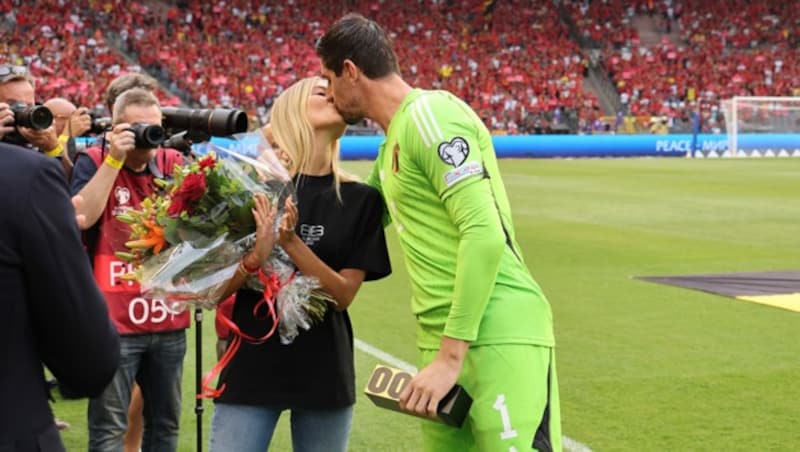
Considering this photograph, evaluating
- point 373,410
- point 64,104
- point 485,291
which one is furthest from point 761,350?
point 485,291

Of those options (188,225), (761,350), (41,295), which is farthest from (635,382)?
(41,295)

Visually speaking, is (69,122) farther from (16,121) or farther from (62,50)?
(62,50)

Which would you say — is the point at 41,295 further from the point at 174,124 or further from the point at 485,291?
the point at 174,124

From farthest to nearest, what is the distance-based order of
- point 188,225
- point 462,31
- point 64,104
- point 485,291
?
1. point 462,31
2. point 64,104
3. point 188,225
4. point 485,291

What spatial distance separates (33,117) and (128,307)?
93 centimetres

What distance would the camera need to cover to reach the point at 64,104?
6746 millimetres

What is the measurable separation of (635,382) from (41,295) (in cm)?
579

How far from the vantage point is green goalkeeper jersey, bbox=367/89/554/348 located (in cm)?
309

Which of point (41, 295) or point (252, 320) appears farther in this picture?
point (252, 320)

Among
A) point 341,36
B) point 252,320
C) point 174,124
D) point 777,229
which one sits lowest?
point 777,229

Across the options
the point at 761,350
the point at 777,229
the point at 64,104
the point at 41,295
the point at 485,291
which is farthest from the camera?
the point at 777,229

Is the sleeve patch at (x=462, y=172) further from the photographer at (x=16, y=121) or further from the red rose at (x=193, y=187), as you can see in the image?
the photographer at (x=16, y=121)

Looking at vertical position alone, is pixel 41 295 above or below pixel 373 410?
above

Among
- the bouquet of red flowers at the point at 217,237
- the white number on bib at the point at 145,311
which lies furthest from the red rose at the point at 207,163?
the white number on bib at the point at 145,311
